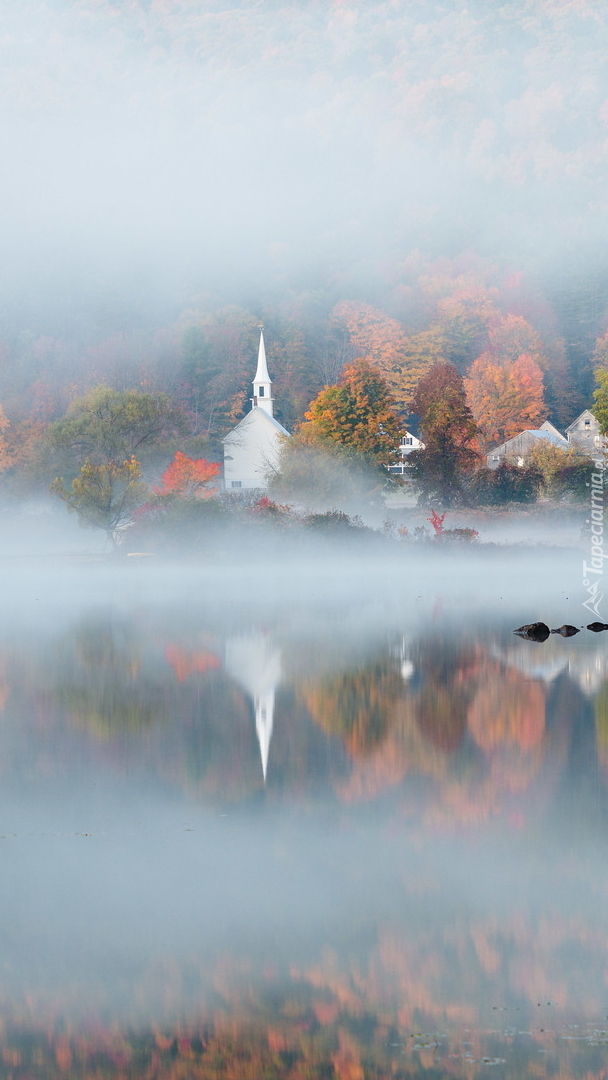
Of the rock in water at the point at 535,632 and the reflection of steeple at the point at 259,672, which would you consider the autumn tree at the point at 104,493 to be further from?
the rock in water at the point at 535,632

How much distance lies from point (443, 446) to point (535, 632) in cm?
3153

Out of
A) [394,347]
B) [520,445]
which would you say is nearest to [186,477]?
[520,445]

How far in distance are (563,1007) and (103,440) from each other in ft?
145

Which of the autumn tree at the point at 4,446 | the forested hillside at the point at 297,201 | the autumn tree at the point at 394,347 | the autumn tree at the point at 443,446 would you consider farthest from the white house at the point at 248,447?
the autumn tree at the point at 443,446

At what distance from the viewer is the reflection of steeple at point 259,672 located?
12102 millimetres

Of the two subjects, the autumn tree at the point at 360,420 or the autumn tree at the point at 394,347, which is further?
the autumn tree at the point at 394,347

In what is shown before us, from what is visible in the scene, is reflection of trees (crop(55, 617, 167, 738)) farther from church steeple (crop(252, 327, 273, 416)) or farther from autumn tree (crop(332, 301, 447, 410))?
autumn tree (crop(332, 301, 447, 410))

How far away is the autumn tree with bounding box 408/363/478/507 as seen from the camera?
1983 inches

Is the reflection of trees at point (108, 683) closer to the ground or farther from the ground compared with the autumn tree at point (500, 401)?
closer to the ground

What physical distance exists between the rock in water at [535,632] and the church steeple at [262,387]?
49939 mm

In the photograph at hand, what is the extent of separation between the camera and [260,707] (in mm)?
13336

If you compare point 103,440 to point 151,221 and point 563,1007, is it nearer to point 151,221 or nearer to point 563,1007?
point 563,1007

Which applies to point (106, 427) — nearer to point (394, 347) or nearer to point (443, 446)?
point (443, 446)

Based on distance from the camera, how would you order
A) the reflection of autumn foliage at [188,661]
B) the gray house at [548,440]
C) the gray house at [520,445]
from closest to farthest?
the reflection of autumn foliage at [188,661], the gray house at [548,440], the gray house at [520,445]
